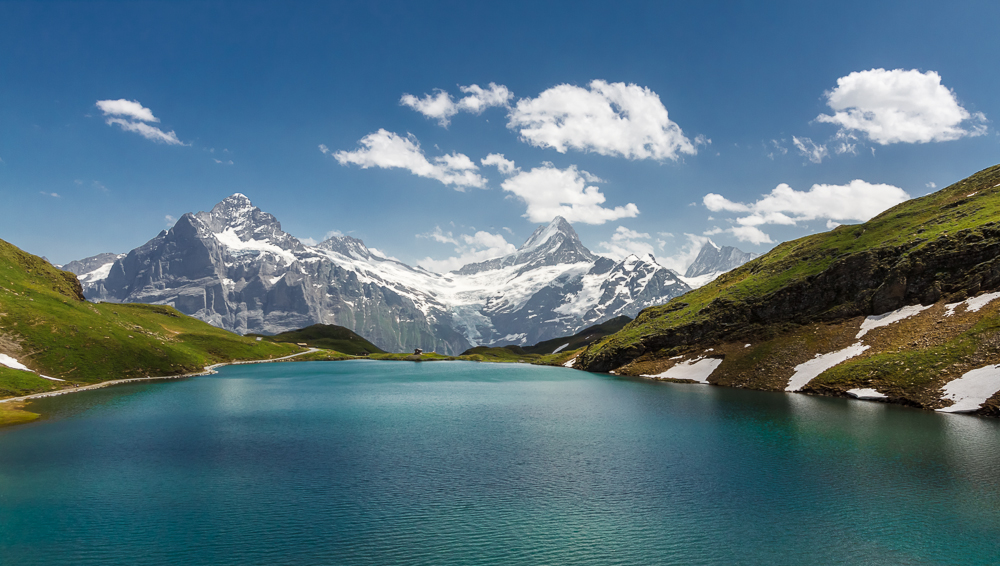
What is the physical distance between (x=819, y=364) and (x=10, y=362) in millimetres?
161541

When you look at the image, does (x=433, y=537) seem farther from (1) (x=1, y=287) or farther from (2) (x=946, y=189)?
(2) (x=946, y=189)

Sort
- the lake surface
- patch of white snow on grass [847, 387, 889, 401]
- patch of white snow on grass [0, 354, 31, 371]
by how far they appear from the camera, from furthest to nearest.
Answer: patch of white snow on grass [0, 354, 31, 371] → patch of white snow on grass [847, 387, 889, 401] → the lake surface

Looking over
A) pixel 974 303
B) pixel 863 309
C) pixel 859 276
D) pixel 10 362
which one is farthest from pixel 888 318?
pixel 10 362

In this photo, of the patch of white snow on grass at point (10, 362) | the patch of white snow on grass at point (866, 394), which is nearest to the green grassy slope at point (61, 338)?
the patch of white snow on grass at point (10, 362)

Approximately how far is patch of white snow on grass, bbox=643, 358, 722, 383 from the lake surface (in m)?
50.3

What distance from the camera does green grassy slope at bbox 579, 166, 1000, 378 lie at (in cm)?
10344

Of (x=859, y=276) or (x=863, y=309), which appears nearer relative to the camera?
(x=863, y=309)

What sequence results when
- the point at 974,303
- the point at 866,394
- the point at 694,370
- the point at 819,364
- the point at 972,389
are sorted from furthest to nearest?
the point at 694,370
the point at 819,364
the point at 974,303
the point at 866,394
the point at 972,389

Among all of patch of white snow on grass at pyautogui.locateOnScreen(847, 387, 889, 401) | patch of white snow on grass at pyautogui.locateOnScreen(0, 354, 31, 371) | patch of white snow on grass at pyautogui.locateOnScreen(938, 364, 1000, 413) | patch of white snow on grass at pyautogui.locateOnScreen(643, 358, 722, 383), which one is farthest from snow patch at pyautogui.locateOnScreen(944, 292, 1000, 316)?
patch of white snow on grass at pyautogui.locateOnScreen(0, 354, 31, 371)

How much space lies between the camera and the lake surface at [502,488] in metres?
28.4

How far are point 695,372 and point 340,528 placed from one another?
4557 inches

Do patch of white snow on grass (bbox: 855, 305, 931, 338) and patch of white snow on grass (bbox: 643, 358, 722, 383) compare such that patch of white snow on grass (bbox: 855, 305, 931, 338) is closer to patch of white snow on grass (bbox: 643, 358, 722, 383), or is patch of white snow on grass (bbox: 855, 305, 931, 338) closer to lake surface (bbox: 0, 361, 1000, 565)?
patch of white snow on grass (bbox: 643, 358, 722, 383)

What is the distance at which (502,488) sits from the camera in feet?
130

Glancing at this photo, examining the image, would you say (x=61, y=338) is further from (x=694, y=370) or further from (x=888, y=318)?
(x=888, y=318)
